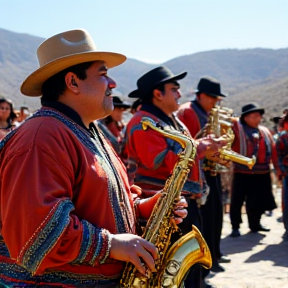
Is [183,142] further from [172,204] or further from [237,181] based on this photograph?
[237,181]

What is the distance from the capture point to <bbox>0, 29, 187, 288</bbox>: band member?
2027 millimetres

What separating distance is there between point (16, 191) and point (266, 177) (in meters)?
7.02

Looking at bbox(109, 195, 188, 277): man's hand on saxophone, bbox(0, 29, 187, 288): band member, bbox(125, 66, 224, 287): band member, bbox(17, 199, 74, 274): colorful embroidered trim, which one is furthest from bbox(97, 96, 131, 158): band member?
bbox(17, 199, 74, 274): colorful embroidered trim

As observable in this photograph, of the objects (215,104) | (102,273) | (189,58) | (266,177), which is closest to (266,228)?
(266,177)

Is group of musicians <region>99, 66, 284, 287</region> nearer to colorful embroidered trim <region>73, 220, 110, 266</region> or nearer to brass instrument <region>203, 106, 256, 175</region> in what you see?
brass instrument <region>203, 106, 256, 175</region>

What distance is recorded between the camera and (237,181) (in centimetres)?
852

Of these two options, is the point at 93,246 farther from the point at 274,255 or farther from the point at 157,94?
the point at 274,255

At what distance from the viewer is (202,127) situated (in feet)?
19.3

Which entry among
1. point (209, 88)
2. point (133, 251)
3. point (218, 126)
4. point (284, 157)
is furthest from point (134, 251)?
point (284, 157)

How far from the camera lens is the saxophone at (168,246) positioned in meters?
2.46

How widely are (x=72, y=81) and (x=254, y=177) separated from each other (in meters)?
6.53

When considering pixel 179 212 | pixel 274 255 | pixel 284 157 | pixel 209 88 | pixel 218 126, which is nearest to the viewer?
pixel 179 212

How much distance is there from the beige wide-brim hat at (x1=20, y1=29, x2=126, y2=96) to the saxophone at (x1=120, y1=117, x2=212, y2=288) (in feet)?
2.66

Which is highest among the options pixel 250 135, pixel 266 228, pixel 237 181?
pixel 250 135
